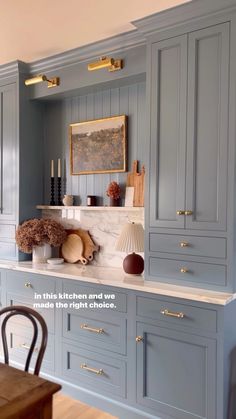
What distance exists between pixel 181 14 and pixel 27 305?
2426mm

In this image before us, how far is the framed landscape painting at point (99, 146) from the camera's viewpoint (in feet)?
9.40

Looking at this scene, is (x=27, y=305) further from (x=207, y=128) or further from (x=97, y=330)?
(x=207, y=128)

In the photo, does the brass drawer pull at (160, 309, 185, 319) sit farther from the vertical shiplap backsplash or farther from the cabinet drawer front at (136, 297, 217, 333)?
the vertical shiplap backsplash

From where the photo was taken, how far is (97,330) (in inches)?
96.3

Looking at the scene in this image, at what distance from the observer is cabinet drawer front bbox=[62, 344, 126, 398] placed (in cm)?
234

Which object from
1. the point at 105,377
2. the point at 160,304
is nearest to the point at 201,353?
the point at 160,304

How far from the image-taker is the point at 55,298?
2686 millimetres

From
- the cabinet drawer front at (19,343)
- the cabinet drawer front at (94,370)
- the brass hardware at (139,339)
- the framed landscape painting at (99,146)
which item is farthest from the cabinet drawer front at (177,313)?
the framed landscape painting at (99,146)

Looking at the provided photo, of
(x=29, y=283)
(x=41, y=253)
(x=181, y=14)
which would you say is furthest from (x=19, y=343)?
(x=181, y=14)

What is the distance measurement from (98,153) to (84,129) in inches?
11.2

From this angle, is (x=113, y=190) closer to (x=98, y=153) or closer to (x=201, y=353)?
(x=98, y=153)

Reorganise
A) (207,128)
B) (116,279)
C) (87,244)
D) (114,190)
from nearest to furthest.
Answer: (207,128)
(116,279)
(114,190)
(87,244)

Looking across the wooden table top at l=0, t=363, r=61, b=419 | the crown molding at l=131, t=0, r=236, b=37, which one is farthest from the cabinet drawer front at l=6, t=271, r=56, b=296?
the crown molding at l=131, t=0, r=236, b=37

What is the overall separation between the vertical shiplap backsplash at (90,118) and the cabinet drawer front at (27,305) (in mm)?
953
